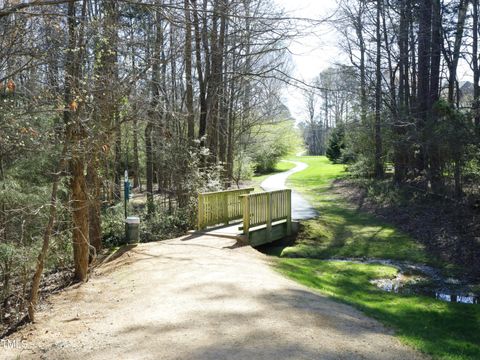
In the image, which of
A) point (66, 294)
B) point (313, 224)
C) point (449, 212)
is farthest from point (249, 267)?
point (449, 212)

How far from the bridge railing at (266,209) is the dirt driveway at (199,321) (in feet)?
9.73

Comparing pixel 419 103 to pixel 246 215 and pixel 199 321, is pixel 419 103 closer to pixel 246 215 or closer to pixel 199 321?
pixel 246 215

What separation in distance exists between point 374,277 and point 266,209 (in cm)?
372

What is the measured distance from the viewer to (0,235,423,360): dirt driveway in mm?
5117

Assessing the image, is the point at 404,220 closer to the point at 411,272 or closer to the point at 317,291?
the point at 411,272

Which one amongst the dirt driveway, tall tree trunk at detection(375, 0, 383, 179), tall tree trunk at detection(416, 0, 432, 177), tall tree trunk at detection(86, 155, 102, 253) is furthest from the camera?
tall tree trunk at detection(375, 0, 383, 179)

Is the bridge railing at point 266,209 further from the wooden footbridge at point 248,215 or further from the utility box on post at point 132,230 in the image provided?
the utility box on post at point 132,230

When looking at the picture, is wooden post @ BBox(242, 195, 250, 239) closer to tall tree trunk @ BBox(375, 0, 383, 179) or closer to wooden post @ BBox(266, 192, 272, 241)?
wooden post @ BBox(266, 192, 272, 241)

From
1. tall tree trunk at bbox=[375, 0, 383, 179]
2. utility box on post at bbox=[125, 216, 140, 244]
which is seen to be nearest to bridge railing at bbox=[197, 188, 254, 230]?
utility box on post at bbox=[125, 216, 140, 244]

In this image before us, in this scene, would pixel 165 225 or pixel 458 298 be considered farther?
pixel 165 225

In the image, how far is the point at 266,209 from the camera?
12906 millimetres

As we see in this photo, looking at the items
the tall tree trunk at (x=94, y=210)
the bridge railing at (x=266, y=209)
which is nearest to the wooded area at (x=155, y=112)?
the tall tree trunk at (x=94, y=210)

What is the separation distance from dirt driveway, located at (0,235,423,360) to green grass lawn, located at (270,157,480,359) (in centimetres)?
67

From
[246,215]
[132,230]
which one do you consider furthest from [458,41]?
[132,230]
